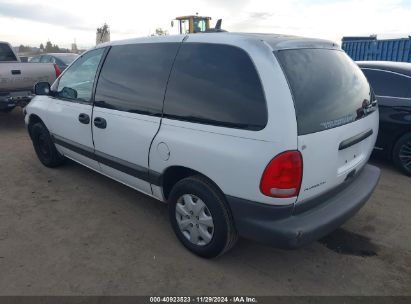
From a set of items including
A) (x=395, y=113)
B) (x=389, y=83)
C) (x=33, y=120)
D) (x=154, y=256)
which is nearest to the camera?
(x=154, y=256)

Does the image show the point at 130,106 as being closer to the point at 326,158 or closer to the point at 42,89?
the point at 326,158

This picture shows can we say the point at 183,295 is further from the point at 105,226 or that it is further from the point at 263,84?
the point at 263,84

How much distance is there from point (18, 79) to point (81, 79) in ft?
13.2

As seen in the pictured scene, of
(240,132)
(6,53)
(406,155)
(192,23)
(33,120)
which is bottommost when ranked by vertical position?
(406,155)

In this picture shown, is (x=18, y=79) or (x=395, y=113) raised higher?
(x=18, y=79)

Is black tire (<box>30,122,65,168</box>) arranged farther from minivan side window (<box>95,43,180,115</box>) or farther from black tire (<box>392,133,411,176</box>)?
black tire (<box>392,133,411,176</box>)

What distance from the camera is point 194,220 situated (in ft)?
9.31

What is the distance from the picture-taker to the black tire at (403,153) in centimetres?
467

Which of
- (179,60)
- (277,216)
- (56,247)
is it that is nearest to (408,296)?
(277,216)

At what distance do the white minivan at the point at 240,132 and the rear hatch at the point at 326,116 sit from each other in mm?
10

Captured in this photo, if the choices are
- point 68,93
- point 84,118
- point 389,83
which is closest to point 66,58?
point 68,93

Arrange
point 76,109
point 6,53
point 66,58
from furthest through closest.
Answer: point 66,58 < point 6,53 < point 76,109

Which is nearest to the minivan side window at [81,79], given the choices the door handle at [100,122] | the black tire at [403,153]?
the door handle at [100,122]

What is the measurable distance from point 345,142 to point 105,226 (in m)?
2.46
